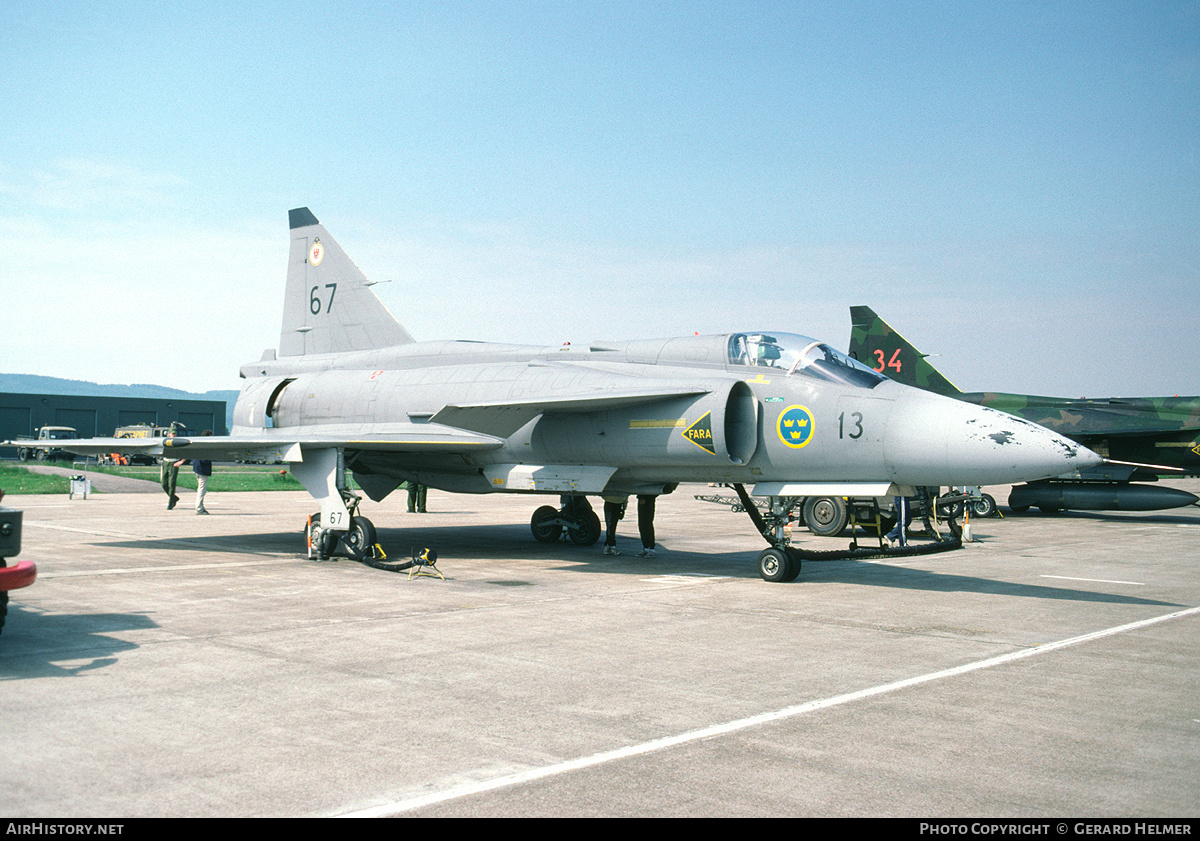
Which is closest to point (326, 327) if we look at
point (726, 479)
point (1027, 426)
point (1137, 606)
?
point (726, 479)

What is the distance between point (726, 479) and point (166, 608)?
6421mm

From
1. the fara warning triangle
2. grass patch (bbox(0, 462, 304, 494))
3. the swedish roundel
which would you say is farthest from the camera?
grass patch (bbox(0, 462, 304, 494))

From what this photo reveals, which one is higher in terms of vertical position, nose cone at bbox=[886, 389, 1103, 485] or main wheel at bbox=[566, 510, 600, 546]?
nose cone at bbox=[886, 389, 1103, 485]

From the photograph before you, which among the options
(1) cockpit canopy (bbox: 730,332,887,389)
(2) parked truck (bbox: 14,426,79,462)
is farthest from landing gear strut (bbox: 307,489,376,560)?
(2) parked truck (bbox: 14,426,79,462)

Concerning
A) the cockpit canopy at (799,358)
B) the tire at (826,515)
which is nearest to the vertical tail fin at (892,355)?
the tire at (826,515)

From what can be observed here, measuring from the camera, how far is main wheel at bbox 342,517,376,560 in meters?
12.6

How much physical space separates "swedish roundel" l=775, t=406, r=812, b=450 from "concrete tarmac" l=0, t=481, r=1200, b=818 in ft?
5.56

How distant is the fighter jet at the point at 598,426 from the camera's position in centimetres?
1020

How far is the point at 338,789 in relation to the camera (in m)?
3.97

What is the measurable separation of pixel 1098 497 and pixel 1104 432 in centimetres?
179

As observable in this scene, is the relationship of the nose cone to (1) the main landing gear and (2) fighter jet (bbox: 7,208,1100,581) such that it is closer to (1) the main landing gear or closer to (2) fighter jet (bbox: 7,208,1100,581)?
(2) fighter jet (bbox: 7,208,1100,581)

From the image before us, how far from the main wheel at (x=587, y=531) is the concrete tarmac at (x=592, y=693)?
3.61 metres

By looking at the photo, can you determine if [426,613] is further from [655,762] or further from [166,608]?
[655,762]

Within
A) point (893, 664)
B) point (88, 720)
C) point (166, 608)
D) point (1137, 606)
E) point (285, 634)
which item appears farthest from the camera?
point (1137, 606)
